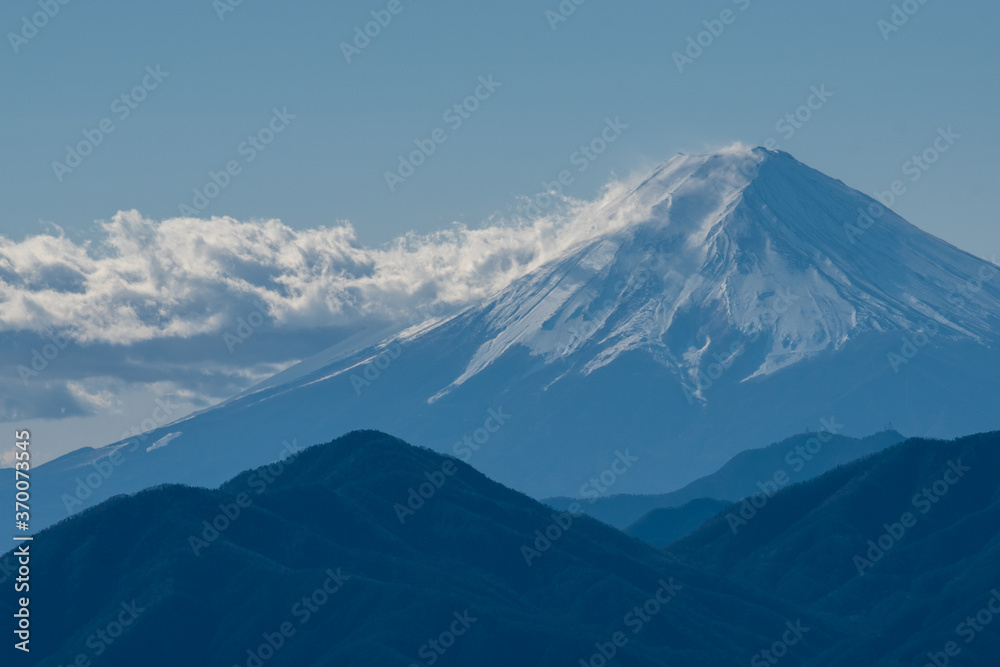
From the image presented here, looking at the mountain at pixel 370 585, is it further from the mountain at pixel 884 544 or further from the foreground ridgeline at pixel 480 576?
the mountain at pixel 884 544

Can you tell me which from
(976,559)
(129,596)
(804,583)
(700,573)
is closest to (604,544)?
(700,573)

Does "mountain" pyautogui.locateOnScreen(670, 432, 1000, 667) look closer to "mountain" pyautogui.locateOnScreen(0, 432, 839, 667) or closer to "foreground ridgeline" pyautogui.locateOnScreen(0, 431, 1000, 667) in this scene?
"foreground ridgeline" pyautogui.locateOnScreen(0, 431, 1000, 667)

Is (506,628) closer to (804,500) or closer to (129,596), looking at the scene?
(129,596)

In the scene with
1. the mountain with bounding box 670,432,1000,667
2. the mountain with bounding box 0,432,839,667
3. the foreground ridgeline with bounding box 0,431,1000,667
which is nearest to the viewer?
the mountain with bounding box 0,432,839,667

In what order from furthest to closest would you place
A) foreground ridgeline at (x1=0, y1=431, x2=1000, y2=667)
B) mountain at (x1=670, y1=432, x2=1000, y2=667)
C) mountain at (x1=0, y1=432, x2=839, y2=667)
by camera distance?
mountain at (x1=670, y1=432, x2=1000, y2=667) < foreground ridgeline at (x1=0, y1=431, x2=1000, y2=667) < mountain at (x1=0, y1=432, x2=839, y2=667)

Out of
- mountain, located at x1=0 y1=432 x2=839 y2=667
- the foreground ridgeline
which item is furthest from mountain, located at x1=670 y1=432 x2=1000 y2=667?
mountain, located at x1=0 y1=432 x2=839 y2=667

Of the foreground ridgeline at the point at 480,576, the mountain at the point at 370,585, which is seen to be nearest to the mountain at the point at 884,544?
the foreground ridgeline at the point at 480,576

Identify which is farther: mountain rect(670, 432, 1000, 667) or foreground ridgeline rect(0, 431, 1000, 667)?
mountain rect(670, 432, 1000, 667)
